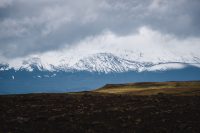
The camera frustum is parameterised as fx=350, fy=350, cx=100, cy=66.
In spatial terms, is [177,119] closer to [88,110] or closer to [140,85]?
[88,110]

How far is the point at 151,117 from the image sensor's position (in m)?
33.3

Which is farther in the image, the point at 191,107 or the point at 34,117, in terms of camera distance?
the point at 191,107

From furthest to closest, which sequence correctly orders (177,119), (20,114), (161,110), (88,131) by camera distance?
(161,110) < (20,114) < (177,119) < (88,131)

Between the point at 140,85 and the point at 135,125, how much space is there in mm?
76277

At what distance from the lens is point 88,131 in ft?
90.1

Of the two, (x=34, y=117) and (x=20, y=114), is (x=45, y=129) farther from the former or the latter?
(x=20, y=114)

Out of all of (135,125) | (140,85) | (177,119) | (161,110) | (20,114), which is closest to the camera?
(135,125)

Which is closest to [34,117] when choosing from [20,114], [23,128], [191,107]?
[20,114]

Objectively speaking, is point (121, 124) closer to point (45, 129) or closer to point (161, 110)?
point (45, 129)

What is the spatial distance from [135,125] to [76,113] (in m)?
8.62

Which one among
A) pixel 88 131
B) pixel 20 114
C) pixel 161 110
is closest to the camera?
pixel 88 131

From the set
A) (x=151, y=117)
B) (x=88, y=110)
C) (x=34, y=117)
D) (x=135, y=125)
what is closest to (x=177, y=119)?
(x=151, y=117)

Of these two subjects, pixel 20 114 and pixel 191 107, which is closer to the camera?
pixel 20 114

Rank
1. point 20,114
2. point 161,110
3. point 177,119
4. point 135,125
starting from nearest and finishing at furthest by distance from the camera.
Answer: point 135,125 → point 177,119 → point 20,114 → point 161,110
